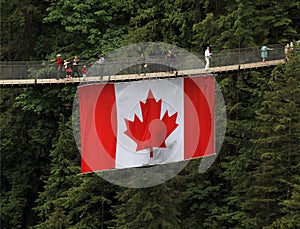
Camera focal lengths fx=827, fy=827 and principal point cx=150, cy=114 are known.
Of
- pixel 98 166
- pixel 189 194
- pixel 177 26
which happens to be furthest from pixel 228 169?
pixel 177 26

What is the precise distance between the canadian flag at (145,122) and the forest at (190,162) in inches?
39.8

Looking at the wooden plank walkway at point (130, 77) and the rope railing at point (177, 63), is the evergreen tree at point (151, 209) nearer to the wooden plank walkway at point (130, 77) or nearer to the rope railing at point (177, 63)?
the wooden plank walkway at point (130, 77)

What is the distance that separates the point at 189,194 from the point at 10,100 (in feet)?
34.0

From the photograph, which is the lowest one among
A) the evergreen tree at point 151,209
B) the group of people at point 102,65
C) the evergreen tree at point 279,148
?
the evergreen tree at point 151,209

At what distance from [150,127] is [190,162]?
2.80 metres

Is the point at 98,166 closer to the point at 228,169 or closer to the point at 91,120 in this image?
the point at 91,120

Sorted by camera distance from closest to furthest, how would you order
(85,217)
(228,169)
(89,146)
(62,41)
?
(89,146) < (228,169) < (85,217) < (62,41)

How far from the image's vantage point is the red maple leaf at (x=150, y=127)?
75.4ft

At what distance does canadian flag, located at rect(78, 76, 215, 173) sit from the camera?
73.5 ft

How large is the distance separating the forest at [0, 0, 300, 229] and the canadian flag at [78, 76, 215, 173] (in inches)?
39.8

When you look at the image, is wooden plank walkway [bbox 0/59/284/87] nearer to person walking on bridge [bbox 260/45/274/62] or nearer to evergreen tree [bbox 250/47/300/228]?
person walking on bridge [bbox 260/45/274/62]

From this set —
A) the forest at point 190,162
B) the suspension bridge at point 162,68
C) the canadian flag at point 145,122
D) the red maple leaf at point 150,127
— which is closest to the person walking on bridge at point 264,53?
the suspension bridge at point 162,68

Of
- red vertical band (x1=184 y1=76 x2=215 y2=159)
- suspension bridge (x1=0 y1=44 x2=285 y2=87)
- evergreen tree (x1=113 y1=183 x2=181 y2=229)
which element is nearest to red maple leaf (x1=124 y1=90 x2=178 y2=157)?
red vertical band (x1=184 y1=76 x2=215 y2=159)

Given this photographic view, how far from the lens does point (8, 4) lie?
32219 millimetres
